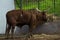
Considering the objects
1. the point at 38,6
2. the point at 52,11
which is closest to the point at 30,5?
the point at 38,6

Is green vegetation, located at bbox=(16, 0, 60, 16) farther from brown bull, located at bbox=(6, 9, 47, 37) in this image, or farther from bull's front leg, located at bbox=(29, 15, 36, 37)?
bull's front leg, located at bbox=(29, 15, 36, 37)

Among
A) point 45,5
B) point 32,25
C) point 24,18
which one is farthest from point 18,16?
point 45,5

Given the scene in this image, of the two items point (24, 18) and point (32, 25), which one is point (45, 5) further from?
point (24, 18)

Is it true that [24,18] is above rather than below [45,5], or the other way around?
below

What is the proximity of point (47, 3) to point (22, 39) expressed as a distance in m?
2.19

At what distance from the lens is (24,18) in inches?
308

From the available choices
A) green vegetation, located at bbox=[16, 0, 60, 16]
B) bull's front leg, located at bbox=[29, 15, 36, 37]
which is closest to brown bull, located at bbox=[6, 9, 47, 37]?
bull's front leg, located at bbox=[29, 15, 36, 37]

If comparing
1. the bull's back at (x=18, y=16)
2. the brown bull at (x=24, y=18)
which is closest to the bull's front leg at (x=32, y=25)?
the brown bull at (x=24, y=18)

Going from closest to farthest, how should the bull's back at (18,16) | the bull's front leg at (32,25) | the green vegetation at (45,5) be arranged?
the bull's back at (18,16), the bull's front leg at (32,25), the green vegetation at (45,5)

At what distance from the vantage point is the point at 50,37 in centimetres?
792

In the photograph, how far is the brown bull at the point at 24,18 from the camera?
Answer: 25.0 ft

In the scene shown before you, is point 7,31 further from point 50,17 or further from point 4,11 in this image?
point 50,17

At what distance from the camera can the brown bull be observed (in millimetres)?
7629

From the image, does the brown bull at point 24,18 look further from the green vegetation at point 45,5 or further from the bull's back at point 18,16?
the green vegetation at point 45,5
